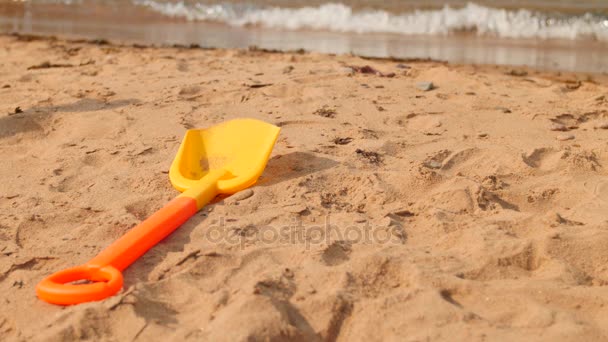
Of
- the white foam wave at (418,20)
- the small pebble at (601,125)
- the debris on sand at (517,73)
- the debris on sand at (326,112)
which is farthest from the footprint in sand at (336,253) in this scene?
the white foam wave at (418,20)

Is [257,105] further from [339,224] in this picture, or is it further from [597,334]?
[597,334]

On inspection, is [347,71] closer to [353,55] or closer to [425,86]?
[425,86]

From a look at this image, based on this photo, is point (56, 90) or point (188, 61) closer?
point (56, 90)

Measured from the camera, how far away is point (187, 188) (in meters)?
2.65

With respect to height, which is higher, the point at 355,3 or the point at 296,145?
the point at 355,3

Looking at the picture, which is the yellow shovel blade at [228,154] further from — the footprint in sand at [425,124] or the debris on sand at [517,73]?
the debris on sand at [517,73]

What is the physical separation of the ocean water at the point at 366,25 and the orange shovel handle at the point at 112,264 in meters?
3.01

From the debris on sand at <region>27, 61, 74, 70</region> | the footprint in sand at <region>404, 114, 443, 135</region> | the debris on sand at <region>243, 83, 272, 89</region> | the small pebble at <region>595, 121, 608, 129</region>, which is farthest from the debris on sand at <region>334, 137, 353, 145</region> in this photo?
the debris on sand at <region>27, 61, 74, 70</region>

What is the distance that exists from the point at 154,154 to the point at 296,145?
559 mm

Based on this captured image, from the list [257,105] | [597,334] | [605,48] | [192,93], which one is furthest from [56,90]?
[605,48]

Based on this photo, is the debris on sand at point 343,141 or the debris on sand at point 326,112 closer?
the debris on sand at point 343,141

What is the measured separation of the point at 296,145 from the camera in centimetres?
310

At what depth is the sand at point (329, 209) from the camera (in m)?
1.93

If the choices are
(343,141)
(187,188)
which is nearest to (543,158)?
(343,141)
